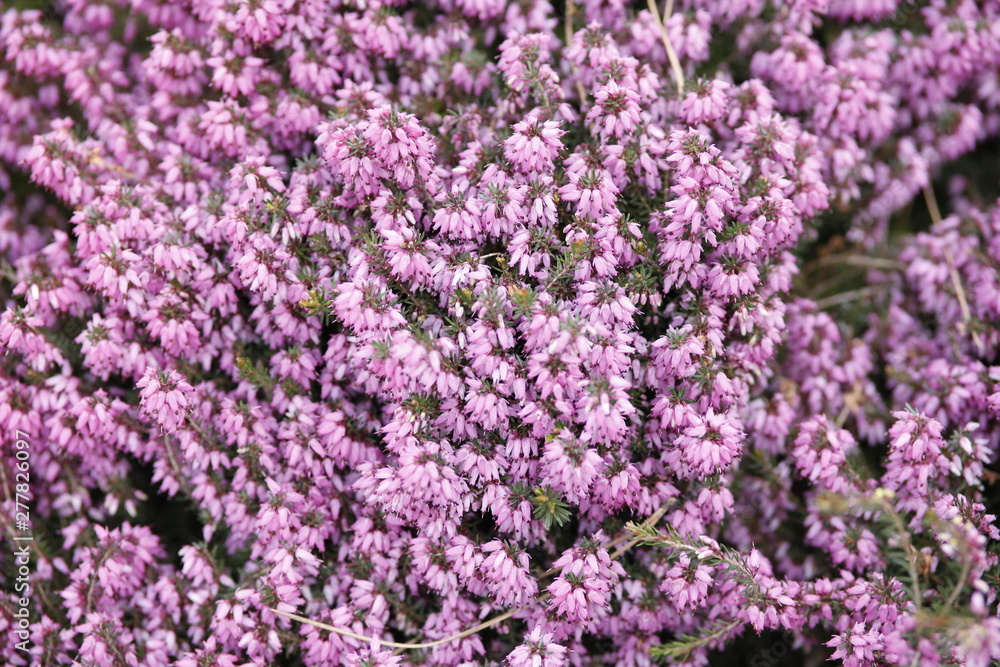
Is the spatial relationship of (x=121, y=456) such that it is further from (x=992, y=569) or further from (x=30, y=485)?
(x=992, y=569)

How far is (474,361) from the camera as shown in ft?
10.7

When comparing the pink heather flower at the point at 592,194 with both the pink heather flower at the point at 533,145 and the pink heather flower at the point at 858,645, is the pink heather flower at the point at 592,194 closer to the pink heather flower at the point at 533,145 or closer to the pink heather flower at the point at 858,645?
the pink heather flower at the point at 533,145

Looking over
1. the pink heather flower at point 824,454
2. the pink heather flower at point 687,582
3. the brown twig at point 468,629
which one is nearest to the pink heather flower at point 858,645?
the pink heather flower at point 687,582

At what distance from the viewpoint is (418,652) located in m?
3.84

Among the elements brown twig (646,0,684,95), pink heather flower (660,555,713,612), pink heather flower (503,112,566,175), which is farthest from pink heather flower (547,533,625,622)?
brown twig (646,0,684,95)

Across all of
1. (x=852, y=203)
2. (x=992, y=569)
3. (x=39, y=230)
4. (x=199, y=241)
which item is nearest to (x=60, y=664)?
(x=199, y=241)

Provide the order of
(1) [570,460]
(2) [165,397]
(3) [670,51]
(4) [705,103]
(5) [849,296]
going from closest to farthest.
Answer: (1) [570,460]
(2) [165,397]
(4) [705,103]
(3) [670,51]
(5) [849,296]

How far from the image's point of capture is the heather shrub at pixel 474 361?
3.42 metres

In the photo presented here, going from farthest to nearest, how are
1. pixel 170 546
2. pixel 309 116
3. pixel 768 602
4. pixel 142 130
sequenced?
pixel 170 546 → pixel 142 130 → pixel 309 116 → pixel 768 602

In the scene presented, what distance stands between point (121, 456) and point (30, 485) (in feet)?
1.82

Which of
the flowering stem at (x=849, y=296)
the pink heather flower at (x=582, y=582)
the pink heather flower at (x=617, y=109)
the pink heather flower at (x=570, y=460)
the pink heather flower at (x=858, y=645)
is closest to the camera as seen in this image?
the pink heather flower at (x=570, y=460)

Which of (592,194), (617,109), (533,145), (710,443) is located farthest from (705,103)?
(710,443)

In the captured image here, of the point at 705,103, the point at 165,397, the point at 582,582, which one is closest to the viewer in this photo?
the point at 582,582

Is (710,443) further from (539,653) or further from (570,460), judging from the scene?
(539,653)
